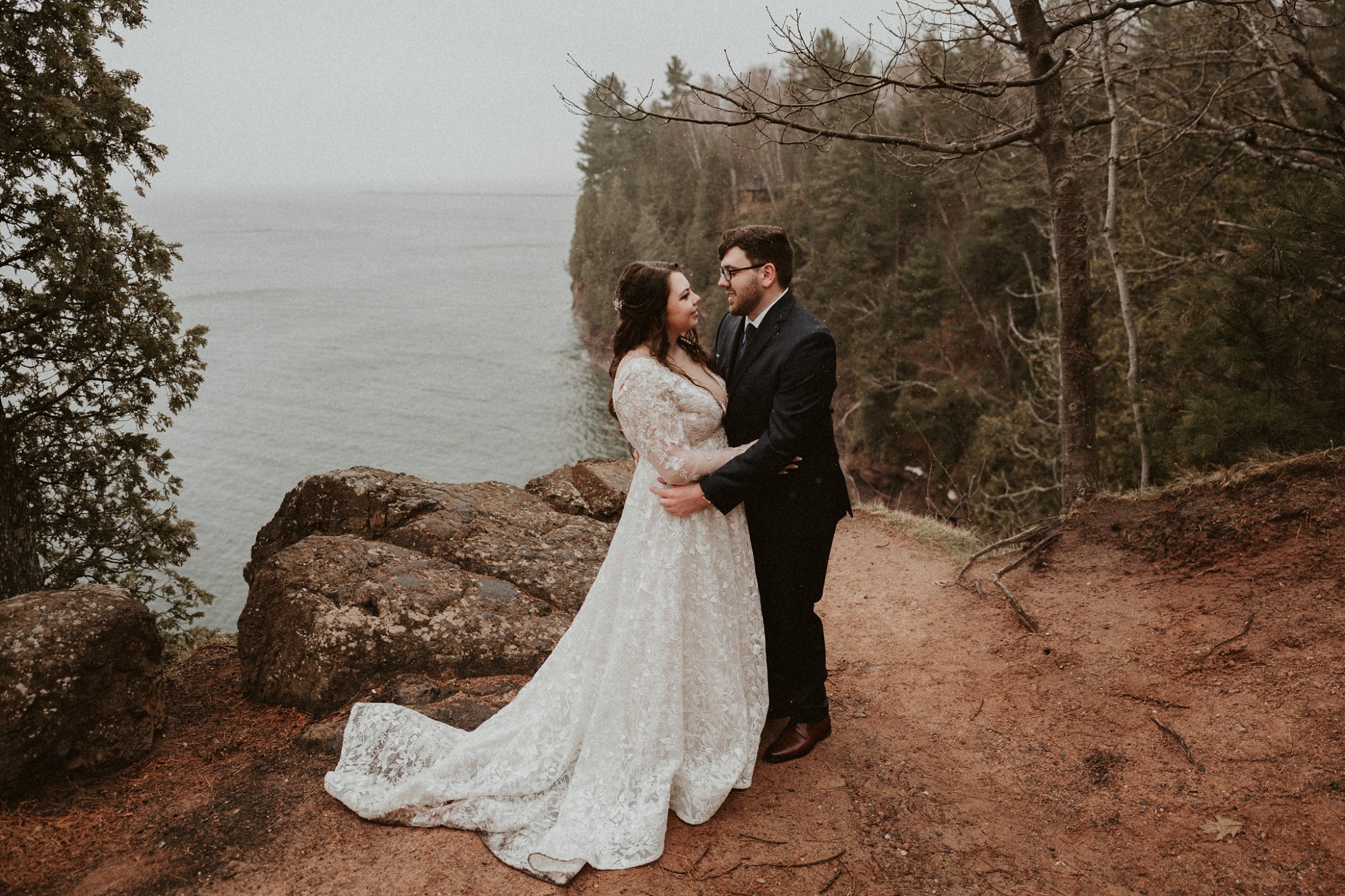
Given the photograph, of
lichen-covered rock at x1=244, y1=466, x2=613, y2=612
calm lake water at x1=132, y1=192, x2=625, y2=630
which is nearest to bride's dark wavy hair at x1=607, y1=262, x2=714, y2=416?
lichen-covered rock at x1=244, y1=466, x2=613, y2=612

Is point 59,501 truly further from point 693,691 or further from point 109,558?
point 693,691

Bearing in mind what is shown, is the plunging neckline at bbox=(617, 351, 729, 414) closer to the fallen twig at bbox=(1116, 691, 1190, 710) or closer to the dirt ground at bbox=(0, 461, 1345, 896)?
the dirt ground at bbox=(0, 461, 1345, 896)

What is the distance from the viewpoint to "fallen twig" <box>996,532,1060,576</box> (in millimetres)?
6043

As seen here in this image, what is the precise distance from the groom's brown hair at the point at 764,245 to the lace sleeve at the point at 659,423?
0.73 m

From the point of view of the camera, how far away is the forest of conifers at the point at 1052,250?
6160mm

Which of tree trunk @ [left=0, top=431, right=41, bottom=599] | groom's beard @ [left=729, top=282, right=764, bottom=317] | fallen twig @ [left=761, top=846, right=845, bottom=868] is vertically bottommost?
tree trunk @ [left=0, top=431, right=41, bottom=599]

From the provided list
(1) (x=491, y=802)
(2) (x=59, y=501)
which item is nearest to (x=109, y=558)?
(2) (x=59, y=501)

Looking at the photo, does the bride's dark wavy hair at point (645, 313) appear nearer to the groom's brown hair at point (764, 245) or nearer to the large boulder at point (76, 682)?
the groom's brown hair at point (764, 245)

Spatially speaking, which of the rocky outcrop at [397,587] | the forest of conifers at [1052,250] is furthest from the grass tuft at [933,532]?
the rocky outcrop at [397,587]

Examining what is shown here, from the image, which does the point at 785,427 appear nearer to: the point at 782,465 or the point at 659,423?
the point at 782,465

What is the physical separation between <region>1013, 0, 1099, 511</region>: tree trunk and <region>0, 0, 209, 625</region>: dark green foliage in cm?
792

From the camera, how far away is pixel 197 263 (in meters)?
113

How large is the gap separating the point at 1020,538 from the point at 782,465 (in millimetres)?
3845

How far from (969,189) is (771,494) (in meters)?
28.0
